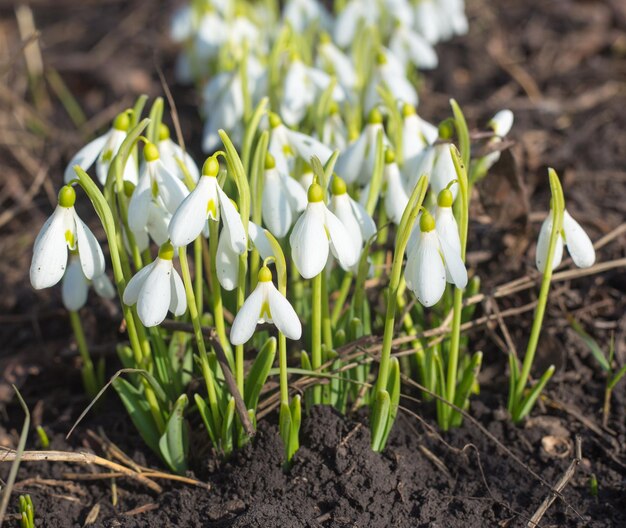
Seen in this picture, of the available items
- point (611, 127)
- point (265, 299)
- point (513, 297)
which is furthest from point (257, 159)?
point (611, 127)

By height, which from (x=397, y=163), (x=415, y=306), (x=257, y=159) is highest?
(x=257, y=159)

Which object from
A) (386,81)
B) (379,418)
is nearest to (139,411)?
(379,418)

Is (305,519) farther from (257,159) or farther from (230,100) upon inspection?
(230,100)

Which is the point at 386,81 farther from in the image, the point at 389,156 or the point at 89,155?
the point at 89,155

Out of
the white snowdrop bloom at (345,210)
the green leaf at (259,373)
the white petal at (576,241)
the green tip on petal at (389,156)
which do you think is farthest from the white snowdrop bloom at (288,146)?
the white petal at (576,241)

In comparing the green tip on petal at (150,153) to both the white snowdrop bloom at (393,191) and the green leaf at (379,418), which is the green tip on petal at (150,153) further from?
the green leaf at (379,418)

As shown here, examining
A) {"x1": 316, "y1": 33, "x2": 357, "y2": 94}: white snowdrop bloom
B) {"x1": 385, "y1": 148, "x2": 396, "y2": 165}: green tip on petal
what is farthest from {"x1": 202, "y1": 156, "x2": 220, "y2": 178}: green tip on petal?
{"x1": 316, "y1": 33, "x2": 357, "y2": 94}: white snowdrop bloom
